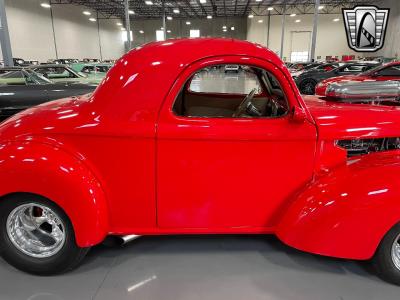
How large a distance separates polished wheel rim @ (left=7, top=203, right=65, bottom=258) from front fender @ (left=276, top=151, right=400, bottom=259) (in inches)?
63.0

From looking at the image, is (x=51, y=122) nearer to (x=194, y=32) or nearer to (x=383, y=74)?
Answer: (x=383, y=74)

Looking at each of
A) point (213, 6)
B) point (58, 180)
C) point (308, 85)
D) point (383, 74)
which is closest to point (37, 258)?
point (58, 180)

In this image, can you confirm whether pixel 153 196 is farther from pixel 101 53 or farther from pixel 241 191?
pixel 101 53

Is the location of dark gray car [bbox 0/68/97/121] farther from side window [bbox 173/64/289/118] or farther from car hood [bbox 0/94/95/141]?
car hood [bbox 0/94/95/141]

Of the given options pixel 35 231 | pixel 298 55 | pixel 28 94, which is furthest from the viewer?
pixel 298 55

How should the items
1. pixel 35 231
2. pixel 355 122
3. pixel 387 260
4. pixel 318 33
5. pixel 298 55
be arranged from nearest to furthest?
pixel 387 260 < pixel 355 122 < pixel 35 231 < pixel 318 33 < pixel 298 55

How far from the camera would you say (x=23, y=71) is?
22.8 ft

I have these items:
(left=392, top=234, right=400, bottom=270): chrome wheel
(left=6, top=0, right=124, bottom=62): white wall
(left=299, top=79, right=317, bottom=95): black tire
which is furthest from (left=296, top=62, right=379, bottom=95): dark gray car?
(left=6, top=0, right=124, bottom=62): white wall

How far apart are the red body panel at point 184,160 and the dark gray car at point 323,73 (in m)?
10.4

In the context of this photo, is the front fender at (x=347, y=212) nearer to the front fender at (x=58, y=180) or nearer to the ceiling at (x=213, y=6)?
the front fender at (x=58, y=180)

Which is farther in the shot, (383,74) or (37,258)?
(383,74)

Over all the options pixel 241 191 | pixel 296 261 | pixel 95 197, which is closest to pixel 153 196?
pixel 95 197

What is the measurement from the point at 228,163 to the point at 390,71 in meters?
8.72

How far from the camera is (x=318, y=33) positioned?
32.2 meters
